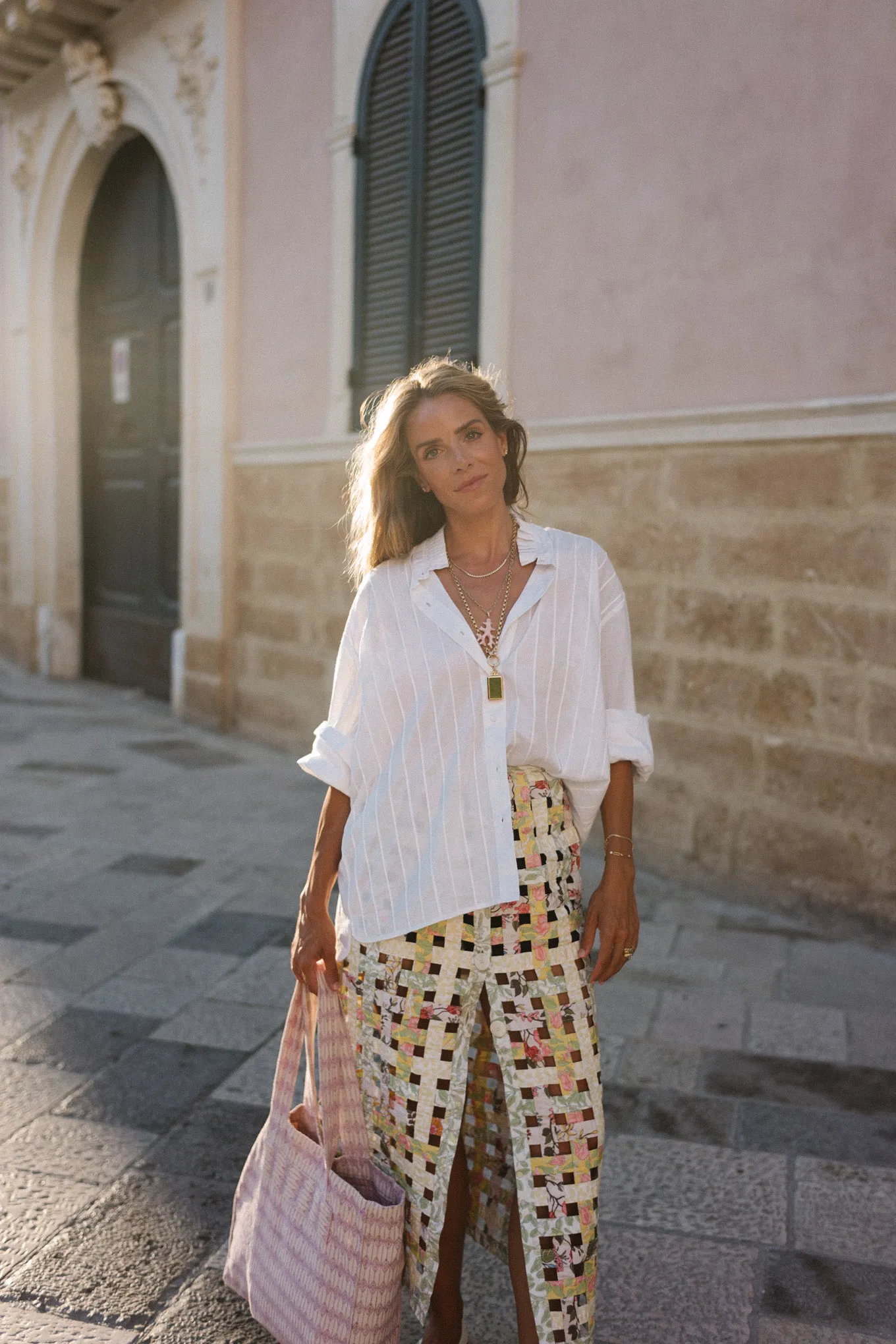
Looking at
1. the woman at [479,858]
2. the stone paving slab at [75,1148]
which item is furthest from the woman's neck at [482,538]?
the stone paving slab at [75,1148]

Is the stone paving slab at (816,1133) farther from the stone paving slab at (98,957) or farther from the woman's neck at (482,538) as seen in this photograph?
the stone paving slab at (98,957)

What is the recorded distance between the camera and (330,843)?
80.0 inches

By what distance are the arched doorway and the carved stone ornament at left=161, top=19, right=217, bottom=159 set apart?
1.09 m

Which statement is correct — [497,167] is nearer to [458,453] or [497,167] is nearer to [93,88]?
[458,453]

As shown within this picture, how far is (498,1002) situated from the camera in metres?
1.84

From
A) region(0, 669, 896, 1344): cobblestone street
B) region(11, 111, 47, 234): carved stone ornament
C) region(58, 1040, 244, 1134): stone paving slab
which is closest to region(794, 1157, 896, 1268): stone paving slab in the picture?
region(0, 669, 896, 1344): cobblestone street

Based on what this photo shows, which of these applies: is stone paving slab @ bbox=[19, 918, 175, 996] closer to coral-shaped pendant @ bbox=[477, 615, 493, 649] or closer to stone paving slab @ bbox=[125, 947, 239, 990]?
stone paving slab @ bbox=[125, 947, 239, 990]

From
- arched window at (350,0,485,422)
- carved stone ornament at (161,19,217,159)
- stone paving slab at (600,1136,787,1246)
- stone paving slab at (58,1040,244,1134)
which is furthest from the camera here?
carved stone ornament at (161,19,217,159)

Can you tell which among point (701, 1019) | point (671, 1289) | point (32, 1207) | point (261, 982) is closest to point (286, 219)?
point (261, 982)

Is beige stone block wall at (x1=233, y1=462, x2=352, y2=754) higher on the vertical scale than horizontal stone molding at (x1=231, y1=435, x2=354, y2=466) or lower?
lower

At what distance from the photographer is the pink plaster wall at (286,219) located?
6.74 m

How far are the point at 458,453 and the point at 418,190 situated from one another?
179 inches

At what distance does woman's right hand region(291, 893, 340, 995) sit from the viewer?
6.44 feet

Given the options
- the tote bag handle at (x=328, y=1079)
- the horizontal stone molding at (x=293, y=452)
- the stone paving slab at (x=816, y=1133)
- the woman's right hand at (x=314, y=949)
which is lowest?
the stone paving slab at (x=816, y=1133)
